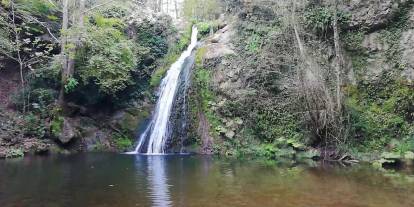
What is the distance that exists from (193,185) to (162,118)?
30.4 feet

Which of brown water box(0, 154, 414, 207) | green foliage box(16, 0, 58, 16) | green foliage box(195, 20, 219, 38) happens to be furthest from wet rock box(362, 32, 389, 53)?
green foliage box(16, 0, 58, 16)

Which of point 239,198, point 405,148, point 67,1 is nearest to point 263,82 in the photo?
point 405,148

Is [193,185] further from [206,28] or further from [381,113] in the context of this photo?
[206,28]

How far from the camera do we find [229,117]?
17.0 m

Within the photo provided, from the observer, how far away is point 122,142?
17578 mm

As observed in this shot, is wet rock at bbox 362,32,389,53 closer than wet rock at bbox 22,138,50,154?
No

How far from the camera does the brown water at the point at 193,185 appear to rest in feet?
23.1

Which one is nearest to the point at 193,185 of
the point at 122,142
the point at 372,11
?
the point at 122,142

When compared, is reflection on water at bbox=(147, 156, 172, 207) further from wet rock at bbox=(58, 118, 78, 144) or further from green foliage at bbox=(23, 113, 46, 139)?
green foliage at bbox=(23, 113, 46, 139)

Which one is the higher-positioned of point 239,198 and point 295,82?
point 295,82

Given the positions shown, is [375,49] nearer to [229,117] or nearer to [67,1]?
[229,117]

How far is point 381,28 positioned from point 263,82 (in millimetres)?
5162

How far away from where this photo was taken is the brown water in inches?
277

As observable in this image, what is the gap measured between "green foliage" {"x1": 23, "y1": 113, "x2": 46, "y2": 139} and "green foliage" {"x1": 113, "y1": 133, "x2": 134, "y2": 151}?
311 cm
